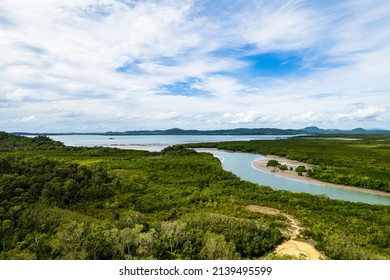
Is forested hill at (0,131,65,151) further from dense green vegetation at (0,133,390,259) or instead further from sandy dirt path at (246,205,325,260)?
sandy dirt path at (246,205,325,260)

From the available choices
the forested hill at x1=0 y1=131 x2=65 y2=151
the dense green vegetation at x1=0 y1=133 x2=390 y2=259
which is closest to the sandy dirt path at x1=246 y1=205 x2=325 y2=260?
the dense green vegetation at x1=0 y1=133 x2=390 y2=259

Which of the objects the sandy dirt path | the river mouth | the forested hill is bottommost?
the river mouth

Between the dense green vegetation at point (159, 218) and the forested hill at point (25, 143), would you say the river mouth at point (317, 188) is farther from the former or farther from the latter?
the forested hill at point (25, 143)

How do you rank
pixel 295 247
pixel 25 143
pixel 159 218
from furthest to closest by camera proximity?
pixel 25 143 < pixel 159 218 < pixel 295 247

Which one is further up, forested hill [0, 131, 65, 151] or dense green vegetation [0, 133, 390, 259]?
forested hill [0, 131, 65, 151]

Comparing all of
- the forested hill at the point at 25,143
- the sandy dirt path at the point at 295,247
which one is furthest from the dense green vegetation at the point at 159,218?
the forested hill at the point at 25,143

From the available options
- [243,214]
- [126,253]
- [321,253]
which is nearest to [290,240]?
[321,253]

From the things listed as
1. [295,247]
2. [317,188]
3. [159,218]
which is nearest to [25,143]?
[159,218]

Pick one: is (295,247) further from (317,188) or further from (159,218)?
(317,188)
